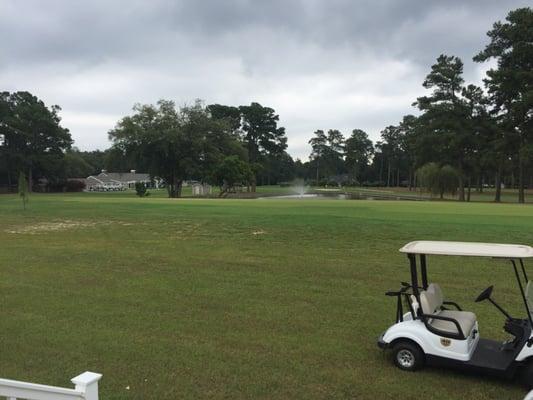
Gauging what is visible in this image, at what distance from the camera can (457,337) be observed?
5.39 m

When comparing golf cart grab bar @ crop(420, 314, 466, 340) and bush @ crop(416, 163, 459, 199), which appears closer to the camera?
golf cart grab bar @ crop(420, 314, 466, 340)

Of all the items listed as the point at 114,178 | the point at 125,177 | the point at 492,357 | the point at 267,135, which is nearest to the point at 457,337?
the point at 492,357

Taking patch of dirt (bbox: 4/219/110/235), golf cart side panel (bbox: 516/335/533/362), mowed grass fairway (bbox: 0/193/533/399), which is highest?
golf cart side panel (bbox: 516/335/533/362)

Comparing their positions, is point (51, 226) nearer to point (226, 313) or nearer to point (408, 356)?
point (226, 313)

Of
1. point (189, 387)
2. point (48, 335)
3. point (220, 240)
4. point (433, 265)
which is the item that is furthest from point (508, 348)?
point (220, 240)

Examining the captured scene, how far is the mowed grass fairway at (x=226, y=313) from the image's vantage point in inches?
206

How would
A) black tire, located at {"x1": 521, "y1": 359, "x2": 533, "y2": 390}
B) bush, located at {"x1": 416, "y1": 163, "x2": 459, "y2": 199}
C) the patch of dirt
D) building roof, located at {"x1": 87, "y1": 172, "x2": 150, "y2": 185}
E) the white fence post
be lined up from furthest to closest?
building roof, located at {"x1": 87, "y1": 172, "x2": 150, "y2": 185} < bush, located at {"x1": 416, "y1": 163, "x2": 459, "y2": 199} < the patch of dirt < black tire, located at {"x1": 521, "y1": 359, "x2": 533, "y2": 390} < the white fence post

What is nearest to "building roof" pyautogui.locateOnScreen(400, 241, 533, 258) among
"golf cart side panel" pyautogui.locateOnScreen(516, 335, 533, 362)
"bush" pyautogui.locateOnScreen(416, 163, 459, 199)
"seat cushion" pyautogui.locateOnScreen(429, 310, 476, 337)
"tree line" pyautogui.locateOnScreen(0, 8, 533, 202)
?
"seat cushion" pyautogui.locateOnScreen(429, 310, 476, 337)

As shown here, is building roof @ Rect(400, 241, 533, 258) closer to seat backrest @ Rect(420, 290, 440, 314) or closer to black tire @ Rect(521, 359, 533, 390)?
Result: seat backrest @ Rect(420, 290, 440, 314)

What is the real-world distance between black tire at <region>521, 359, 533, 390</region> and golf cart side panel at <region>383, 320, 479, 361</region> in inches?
21.5

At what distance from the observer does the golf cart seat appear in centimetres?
552

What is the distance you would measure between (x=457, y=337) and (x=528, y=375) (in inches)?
29.5

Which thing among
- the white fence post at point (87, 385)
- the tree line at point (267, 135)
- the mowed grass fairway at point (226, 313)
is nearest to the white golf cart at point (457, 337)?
the mowed grass fairway at point (226, 313)

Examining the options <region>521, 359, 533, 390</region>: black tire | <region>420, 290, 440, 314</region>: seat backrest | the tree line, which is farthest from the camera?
the tree line
